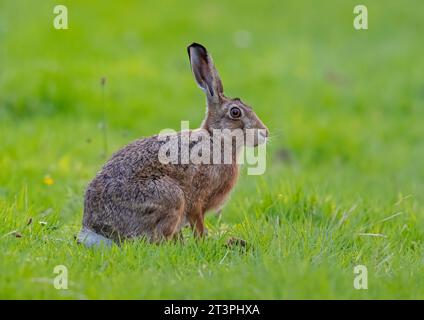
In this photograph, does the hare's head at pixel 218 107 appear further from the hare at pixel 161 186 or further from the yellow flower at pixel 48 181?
the yellow flower at pixel 48 181

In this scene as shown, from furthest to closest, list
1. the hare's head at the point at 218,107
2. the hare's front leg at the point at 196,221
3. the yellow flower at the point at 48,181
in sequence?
1. the yellow flower at the point at 48,181
2. the hare's head at the point at 218,107
3. the hare's front leg at the point at 196,221

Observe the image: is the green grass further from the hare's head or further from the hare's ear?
the hare's ear

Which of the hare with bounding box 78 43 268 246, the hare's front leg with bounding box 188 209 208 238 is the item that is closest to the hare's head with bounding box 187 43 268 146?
the hare with bounding box 78 43 268 246

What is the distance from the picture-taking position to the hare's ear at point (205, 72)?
7.31 m

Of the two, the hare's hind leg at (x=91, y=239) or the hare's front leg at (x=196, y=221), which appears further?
the hare's front leg at (x=196, y=221)

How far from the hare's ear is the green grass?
3.93ft

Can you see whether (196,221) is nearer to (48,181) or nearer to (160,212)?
(160,212)

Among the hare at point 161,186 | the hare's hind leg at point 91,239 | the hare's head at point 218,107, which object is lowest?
the hare's hind leg at point 91,239

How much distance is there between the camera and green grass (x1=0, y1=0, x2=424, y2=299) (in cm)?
588

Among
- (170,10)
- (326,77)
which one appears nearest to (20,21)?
(170,10)

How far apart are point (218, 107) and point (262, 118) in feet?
20.1

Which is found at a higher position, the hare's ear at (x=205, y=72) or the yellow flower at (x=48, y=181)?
the hare's ear at (x=205, y=72)

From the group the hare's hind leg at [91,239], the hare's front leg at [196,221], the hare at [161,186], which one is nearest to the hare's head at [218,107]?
the hare at [161,186]

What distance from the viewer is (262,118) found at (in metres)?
13.4
